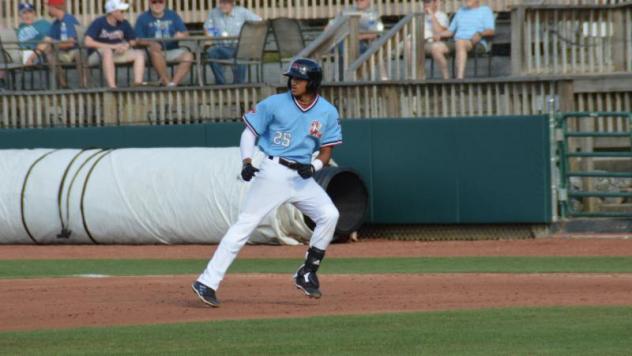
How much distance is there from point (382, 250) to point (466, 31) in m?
4.51

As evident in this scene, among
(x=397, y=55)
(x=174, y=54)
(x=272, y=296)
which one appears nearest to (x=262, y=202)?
(x=272, y=296)

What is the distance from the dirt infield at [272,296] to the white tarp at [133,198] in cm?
466

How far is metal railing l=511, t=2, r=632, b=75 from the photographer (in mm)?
21844

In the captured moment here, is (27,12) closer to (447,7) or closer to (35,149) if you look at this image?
(35,149)

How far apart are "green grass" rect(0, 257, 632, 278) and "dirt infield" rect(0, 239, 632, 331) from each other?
2.43 feet

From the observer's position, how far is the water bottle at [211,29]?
78.2 feet

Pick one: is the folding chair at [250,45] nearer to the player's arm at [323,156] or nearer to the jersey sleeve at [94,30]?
the jersey sleeve at [94,30]

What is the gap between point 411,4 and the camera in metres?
27.6

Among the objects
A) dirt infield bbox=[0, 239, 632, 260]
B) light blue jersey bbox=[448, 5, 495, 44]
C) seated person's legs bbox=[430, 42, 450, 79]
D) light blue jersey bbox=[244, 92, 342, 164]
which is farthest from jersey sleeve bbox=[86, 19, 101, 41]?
light blue jersey bbox=[244, 92, 342, 164]

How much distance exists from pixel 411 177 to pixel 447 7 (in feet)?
21.0

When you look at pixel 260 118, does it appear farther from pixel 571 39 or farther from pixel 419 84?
pixel 571 39

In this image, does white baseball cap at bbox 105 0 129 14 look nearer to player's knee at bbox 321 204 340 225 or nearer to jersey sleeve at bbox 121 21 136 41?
jersey sleeve at bbox 121 21 136 41

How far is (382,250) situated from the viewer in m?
19.4

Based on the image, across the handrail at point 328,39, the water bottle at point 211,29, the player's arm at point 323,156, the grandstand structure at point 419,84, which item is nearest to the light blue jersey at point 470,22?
the grandstand structure at point 419,84
